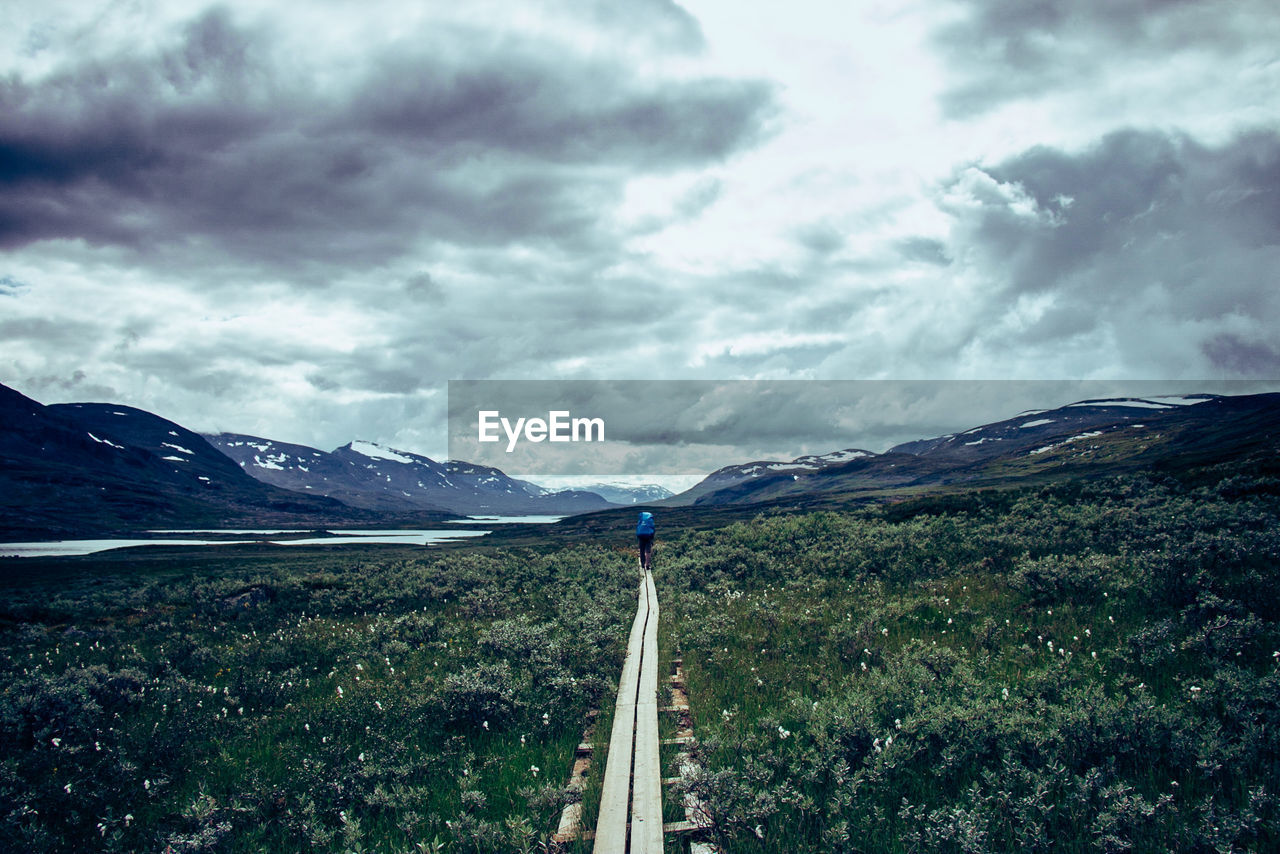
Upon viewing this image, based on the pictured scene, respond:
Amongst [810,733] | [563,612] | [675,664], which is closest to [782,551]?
[563,612]

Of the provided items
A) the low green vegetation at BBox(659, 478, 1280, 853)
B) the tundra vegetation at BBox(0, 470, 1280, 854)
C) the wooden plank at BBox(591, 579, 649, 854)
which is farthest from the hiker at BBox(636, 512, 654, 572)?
the wooden plank at BBox(591, 579, 649, 854)

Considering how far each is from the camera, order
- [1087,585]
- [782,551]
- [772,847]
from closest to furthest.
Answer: [772,847], [1087,585], [782,551]

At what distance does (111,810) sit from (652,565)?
23.6 meters

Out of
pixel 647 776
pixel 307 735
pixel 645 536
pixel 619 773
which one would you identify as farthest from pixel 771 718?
pixel 645 536

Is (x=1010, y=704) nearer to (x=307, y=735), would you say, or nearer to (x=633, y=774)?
(x=633, y=774)

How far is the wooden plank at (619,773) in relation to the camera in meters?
5.18

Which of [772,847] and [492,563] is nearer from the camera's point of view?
[772,847]

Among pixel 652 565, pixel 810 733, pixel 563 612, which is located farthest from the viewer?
pixel 652 565

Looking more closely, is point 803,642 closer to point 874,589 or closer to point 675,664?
point 675,664

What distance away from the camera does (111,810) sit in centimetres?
629

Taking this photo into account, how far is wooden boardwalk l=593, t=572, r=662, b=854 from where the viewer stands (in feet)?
17.1

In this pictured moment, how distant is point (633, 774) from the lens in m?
6.38

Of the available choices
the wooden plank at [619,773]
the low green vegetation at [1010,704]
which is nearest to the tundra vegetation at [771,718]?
the low green vegetation at [1010,704]

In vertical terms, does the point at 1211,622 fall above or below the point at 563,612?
above
